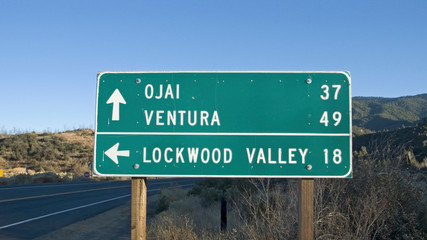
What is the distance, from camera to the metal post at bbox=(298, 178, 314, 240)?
13.1ft

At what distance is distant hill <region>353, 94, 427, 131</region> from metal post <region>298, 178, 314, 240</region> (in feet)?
201

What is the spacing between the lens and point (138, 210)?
4129 mm

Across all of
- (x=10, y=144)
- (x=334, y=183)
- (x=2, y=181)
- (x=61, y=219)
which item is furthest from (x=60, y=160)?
(x=334, y=183)

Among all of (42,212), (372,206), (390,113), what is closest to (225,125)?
(372,206)

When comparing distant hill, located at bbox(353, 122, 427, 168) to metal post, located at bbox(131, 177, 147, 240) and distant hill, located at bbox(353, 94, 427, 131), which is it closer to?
metal post, located at bbox(131, 177, 147, 240)

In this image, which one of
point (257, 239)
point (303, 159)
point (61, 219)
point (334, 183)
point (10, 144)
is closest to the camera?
point (303, 159)

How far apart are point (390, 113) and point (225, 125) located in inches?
3153

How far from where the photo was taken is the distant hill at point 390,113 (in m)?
67.3

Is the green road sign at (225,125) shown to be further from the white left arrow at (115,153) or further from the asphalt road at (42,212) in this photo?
the asphalt road at (42,212)

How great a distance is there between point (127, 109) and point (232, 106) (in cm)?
109

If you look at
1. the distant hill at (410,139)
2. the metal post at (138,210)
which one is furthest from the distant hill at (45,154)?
the metal post at (138,210)

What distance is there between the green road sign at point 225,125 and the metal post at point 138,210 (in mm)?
181

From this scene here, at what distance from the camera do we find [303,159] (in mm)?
4020

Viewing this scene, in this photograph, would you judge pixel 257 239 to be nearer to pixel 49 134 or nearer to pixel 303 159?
pixel 303 159
